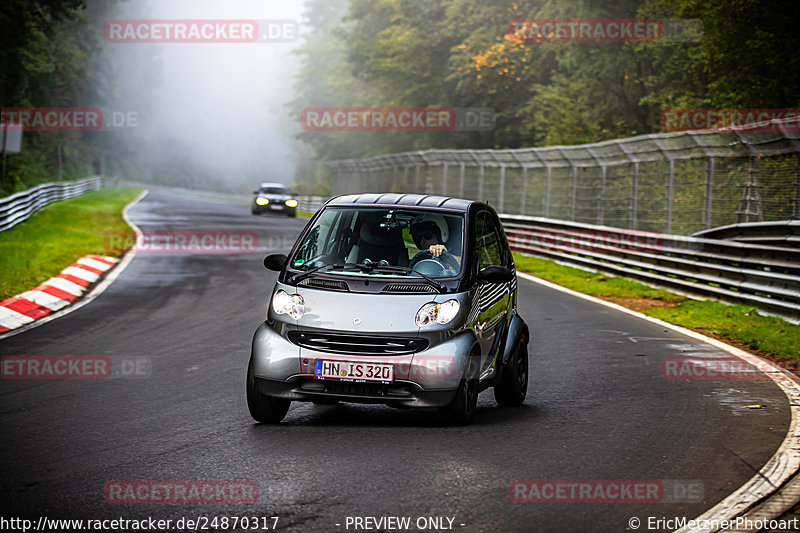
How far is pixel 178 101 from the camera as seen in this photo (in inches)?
5423

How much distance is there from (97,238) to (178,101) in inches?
4537

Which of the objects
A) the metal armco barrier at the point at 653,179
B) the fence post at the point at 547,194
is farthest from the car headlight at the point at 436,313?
the fence post at the point at 547,194

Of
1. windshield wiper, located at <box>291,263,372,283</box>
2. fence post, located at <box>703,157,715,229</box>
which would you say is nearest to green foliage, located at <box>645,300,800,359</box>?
fence post, located at <box>703,157,715,229</box>

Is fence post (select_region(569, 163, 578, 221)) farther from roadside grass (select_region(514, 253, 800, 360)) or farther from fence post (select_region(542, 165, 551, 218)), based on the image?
roadside grass (select_region(514, 253, 800, 360))

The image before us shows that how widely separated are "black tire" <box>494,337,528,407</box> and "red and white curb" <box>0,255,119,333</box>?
681cm

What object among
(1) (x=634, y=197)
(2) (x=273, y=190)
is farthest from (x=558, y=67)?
(1) (x=634, y=197)

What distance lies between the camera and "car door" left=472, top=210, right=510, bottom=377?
752 centimetres

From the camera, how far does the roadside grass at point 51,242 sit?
1716 centimetres

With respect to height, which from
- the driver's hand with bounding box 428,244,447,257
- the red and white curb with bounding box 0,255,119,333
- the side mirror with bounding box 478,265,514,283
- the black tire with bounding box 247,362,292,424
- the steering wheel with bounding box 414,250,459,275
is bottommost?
the red and white curb with bounding box 0,255,119,333

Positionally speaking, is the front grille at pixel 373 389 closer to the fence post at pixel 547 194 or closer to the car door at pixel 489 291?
the car door at pixel 489 291

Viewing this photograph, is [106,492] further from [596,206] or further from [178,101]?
[178,101]

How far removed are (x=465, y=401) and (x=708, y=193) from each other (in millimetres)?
12902

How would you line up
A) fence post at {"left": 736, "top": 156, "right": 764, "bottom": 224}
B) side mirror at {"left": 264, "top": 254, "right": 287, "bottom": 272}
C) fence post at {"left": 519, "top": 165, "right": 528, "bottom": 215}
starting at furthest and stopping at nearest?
fence post at {"left": 519, "top": 165, "right": 528, "bottom": 215} → fence post at {"left": 736, "top": 156, "right": 764, "bottom": 224} → side mirror at {"left": 264, "top": 254, "right": 287, "bottom": 272}

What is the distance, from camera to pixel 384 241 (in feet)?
25.5
